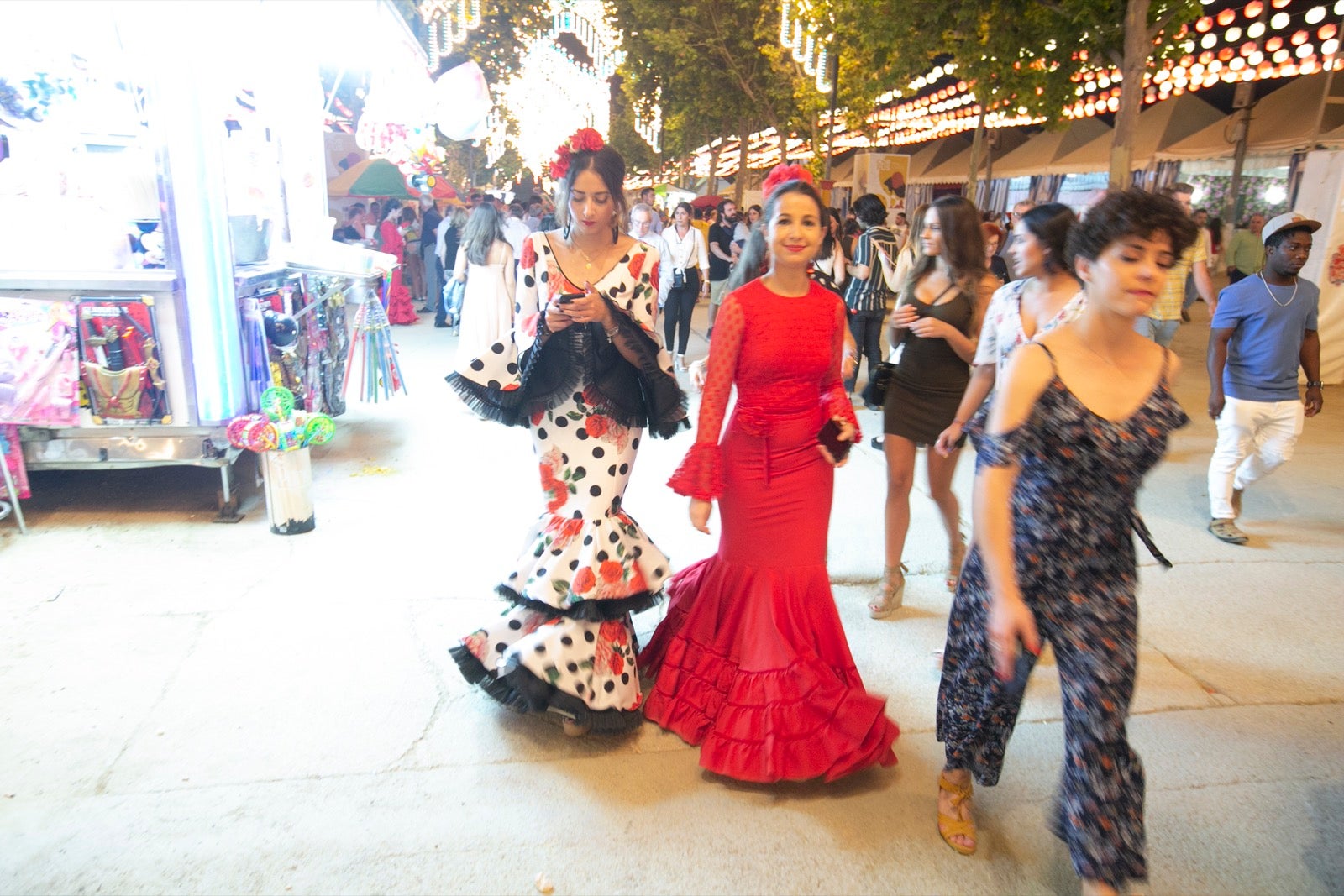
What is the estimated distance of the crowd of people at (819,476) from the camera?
214 cm

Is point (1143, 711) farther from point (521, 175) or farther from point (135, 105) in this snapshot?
point (521, 175)

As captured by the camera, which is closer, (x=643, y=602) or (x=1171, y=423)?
(x=1171, y=423)

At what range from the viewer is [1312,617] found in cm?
422

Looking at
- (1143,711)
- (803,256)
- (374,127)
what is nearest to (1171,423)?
(803,256)

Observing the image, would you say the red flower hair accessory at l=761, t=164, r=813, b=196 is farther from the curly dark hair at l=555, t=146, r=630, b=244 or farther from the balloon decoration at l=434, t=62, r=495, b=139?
the balloon decoration at l=434, t=62, r=495, b=139

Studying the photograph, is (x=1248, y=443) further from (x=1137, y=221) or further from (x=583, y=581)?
(x=583, y=581)

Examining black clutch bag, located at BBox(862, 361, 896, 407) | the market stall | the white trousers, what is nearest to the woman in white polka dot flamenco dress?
black clutch bag, located at BBox(862, 361, 896, 407)

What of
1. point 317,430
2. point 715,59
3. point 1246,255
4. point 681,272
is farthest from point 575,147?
point 715,59

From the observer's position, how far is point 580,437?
3.15 metres

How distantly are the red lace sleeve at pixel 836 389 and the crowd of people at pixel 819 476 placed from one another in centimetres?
1

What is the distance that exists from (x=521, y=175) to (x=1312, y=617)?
159 feet

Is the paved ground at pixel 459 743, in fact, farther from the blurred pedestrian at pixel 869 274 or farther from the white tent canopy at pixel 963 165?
the white tent canopy at pixel 963 165

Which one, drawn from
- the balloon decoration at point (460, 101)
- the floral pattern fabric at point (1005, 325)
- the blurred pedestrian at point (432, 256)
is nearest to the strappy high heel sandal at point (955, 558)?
the floral pattern fabric at point (1005, 325)

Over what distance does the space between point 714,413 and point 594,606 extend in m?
0.77
